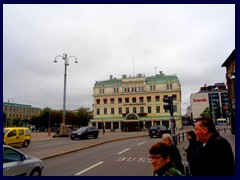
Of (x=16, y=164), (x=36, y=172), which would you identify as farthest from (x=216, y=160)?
(x=36, y=172)

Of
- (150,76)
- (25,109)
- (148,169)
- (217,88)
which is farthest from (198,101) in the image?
(148,169)

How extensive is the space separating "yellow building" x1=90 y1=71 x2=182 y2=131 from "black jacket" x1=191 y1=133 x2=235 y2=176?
55852 millimetres

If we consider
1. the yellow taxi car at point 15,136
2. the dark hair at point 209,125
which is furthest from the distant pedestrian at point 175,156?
the yellow taxi car at point 15,136

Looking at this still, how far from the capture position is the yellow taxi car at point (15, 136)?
1719 centimetres

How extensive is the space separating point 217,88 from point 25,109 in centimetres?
11022

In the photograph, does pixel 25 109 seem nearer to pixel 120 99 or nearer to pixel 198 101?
pixel 120 99

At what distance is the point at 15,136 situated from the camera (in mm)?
17797

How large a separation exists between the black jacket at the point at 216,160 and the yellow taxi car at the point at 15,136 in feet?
56.1

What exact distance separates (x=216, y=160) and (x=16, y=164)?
508 cm

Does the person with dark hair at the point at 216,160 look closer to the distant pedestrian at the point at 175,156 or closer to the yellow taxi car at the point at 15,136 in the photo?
the distant pedestrian at the point at 175,156

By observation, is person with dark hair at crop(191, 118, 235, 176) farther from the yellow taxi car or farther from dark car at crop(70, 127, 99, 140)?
dark car at crop(70, 127, 99, 140)

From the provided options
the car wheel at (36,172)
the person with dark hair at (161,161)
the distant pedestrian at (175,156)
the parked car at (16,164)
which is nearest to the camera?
the person with dark hair at (161,161)

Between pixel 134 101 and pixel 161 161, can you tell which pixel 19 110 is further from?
pixel 161 161

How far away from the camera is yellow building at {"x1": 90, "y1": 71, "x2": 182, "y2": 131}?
59.2 meters
